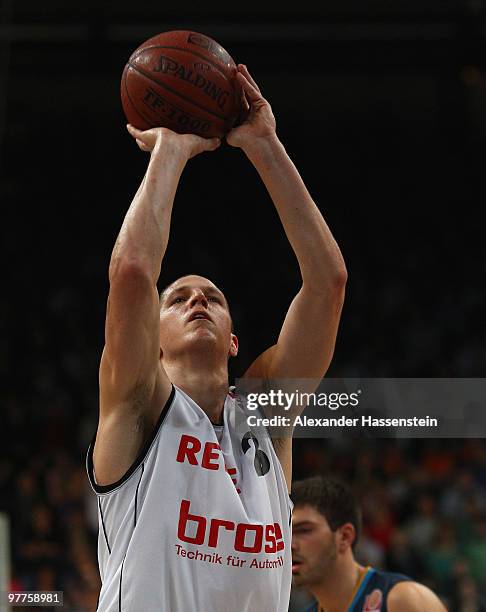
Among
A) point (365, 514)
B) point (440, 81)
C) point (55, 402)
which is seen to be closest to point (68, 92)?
point (55, 402)

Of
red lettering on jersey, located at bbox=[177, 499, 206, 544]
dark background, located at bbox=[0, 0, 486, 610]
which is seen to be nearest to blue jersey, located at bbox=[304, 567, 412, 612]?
red lettering on jersey, located at bbox=[177, 499, 206, 544]

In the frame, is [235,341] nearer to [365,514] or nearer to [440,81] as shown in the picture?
[365,514]

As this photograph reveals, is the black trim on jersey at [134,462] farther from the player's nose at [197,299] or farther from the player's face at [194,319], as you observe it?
the player's nose at [197,299]

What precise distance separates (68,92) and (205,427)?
7499mm

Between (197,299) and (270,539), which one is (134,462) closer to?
(270,539)

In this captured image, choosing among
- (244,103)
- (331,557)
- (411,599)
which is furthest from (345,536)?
(244,103)

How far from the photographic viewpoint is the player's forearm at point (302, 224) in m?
2.88

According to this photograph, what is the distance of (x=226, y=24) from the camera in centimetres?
804

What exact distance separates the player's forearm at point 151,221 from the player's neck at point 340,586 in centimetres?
154

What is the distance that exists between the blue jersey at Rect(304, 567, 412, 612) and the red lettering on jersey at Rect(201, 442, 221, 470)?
45.8 inches

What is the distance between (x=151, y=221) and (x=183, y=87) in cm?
53

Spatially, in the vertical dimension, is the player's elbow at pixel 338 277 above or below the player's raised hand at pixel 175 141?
below

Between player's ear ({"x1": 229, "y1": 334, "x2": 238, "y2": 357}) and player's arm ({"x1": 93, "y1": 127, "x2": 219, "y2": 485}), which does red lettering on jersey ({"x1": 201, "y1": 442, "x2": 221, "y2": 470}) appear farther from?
player's ear ({"x1": 229, "y1": 334, "x2": 238, "y2": 357})

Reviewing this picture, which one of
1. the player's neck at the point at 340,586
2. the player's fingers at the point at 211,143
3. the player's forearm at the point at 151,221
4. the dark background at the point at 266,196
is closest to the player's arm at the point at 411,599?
the player's neck at the point at 340,586
